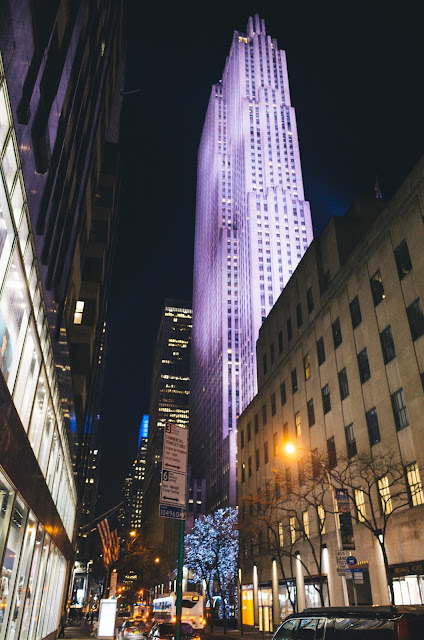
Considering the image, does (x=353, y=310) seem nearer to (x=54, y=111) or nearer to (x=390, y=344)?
(x=390, y=344)

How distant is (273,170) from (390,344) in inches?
6252

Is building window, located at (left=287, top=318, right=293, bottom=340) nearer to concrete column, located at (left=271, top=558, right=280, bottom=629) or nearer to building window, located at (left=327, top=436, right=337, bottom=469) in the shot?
building window, located at (left=327, top=436, right=337, bottom=469)

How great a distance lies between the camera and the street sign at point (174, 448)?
7.54 metres

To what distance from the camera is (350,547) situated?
75.5 ft

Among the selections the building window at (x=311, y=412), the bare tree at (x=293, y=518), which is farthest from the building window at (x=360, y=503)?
the building window at (x=311, y=412)

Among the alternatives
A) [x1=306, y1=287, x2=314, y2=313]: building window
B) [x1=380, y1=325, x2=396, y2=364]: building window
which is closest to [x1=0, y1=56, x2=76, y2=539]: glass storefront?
[x1=380, y1=325, x2=396, y2=364]: building window

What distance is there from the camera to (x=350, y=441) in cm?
3200

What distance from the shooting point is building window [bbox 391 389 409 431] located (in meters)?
26.5

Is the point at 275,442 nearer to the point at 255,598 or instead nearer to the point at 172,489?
the point at 255,598

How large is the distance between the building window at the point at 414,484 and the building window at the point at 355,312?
10602 millimetres

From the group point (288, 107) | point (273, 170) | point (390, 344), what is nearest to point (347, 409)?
point (390, 344)

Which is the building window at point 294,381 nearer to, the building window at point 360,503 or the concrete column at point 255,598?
the building window at point 360,503

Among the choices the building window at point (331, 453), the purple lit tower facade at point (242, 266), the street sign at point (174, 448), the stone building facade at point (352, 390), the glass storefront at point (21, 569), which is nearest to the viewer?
the street sign at point (174, 448)

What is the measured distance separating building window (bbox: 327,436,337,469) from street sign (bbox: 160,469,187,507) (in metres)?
A: 27.5
